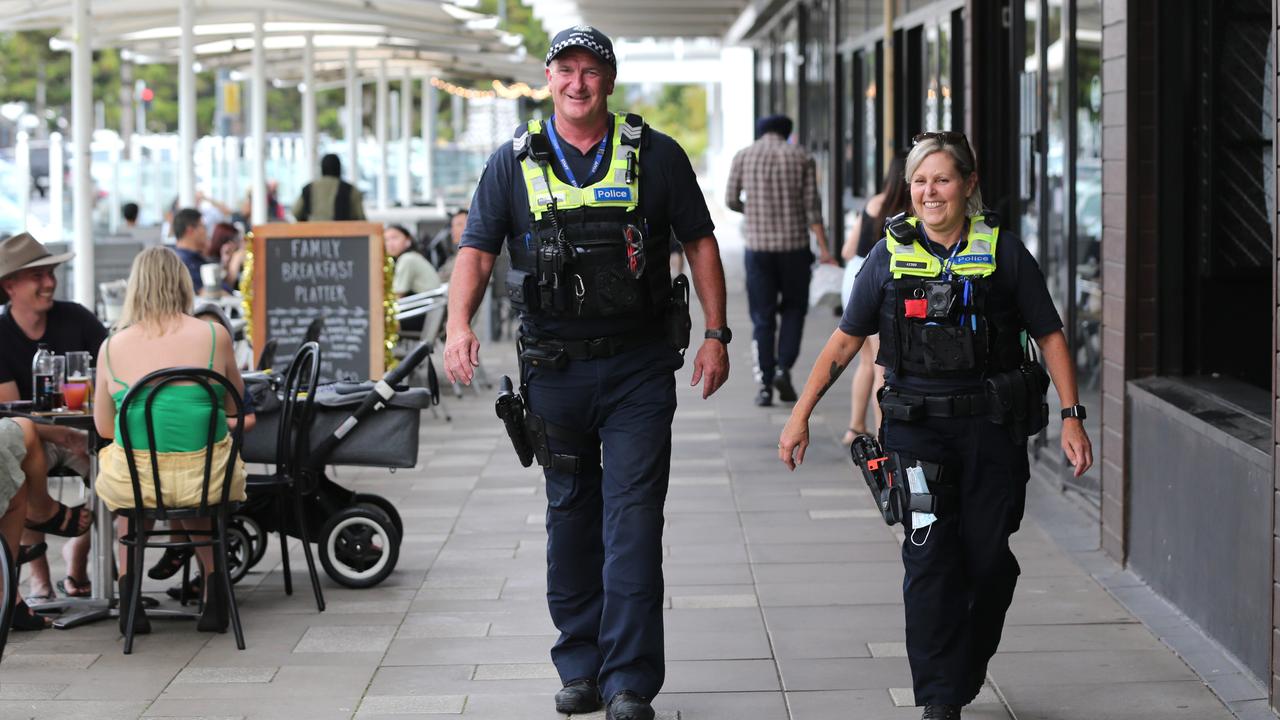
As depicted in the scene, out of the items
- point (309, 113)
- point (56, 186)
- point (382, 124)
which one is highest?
point (382, 124)

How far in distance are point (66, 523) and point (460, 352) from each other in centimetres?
223

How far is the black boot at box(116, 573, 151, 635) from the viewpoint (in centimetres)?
595

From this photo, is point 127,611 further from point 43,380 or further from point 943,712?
point 943,712

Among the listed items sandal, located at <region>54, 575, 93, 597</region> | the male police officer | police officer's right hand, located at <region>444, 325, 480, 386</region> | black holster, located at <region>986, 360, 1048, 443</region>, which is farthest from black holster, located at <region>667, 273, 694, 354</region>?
sandal, located at <region>54, 575, 93, 597</region>

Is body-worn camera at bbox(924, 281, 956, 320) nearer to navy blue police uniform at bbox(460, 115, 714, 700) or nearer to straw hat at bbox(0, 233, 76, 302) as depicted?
navy blue police uniform at bbox(460, 115, 714, 700)

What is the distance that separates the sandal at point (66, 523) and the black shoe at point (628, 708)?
98.5 inches

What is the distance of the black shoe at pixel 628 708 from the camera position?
4.74m

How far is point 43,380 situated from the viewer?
20.5 feet

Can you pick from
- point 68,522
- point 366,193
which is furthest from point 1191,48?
Result: point 366,193

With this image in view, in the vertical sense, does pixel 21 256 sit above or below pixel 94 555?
above

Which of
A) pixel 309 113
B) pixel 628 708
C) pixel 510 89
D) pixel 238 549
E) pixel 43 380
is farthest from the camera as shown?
pixel 510 89

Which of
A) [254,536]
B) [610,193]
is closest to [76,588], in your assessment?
[254,536]

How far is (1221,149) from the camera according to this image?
646 cm

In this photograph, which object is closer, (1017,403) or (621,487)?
(1017,403)
